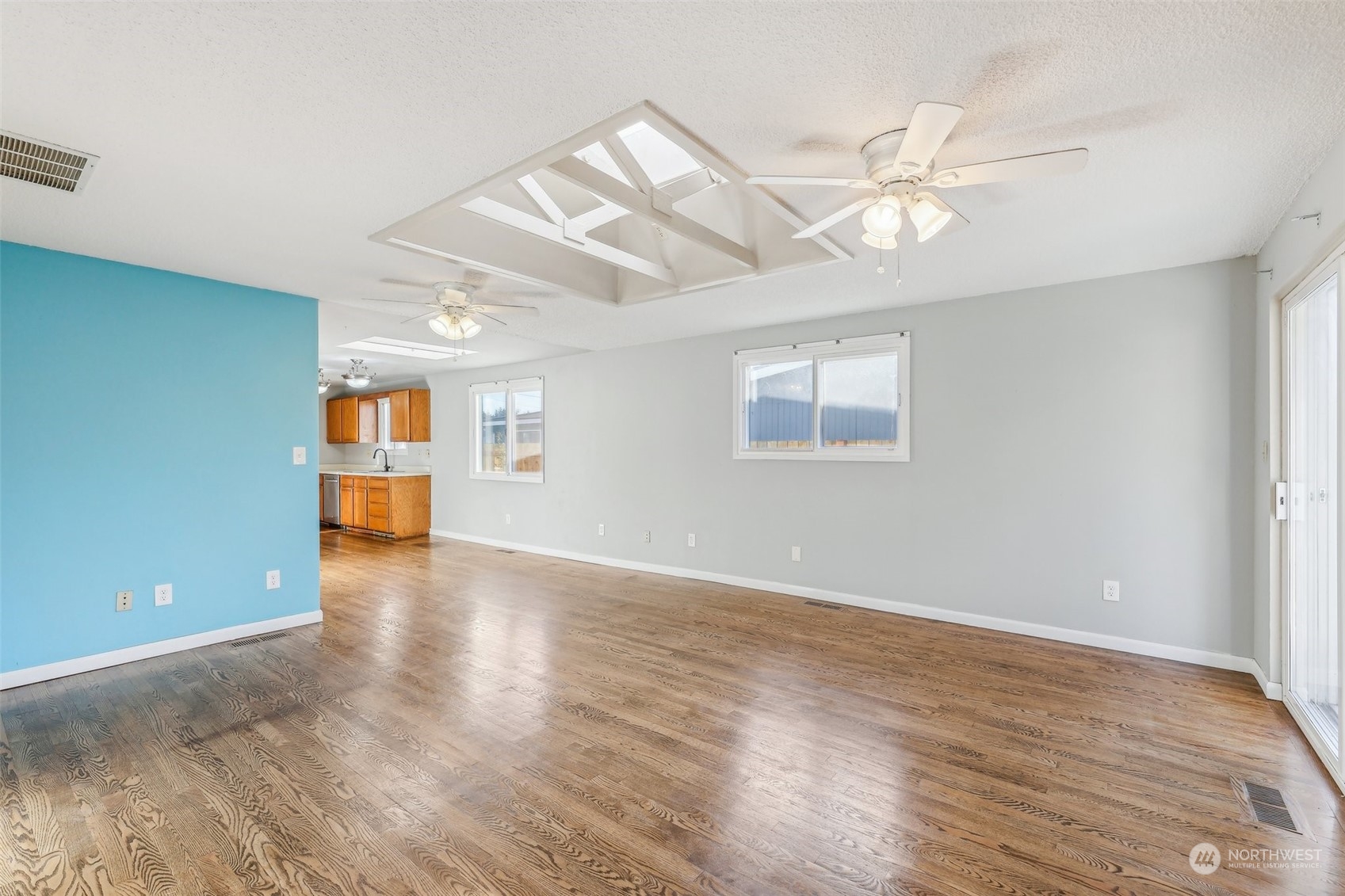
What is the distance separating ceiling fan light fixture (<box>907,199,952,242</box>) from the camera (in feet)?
6.67

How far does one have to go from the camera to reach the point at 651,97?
1.76 meters

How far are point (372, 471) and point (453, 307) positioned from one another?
20.6 feet

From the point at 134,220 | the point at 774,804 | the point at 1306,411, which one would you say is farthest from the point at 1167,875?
the point at 134,220

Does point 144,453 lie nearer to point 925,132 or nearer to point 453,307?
point 453,307

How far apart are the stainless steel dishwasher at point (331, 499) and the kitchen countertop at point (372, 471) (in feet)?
0.37

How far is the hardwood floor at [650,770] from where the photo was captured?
1.69 meters

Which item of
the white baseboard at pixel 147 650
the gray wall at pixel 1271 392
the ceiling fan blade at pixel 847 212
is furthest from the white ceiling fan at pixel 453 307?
the gray wall at pixel 1271 392

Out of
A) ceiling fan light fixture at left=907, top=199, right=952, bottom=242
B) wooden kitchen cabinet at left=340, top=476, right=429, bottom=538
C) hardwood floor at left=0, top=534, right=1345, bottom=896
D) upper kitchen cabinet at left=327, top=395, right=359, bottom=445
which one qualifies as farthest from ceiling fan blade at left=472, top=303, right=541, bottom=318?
upper kitchen cabinet at left=327, top=395, right=359, bottom=445

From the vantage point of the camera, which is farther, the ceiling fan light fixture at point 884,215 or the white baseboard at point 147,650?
the white baseboard at point 147,650

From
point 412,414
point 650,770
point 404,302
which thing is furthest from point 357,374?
point 650,770

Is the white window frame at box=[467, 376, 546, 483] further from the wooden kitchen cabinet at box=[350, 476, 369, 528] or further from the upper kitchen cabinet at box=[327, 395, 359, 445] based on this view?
the upper kitchen cabinet at box=[327, 395, 359, 445]

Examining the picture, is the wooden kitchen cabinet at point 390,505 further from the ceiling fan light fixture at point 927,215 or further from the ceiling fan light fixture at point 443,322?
the ceiling fan light fixture at point 927,215

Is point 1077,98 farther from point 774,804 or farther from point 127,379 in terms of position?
point 127,379

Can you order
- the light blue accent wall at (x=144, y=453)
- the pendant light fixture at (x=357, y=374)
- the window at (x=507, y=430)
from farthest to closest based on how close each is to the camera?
1. the pendant light fixture at (x=357, y=374)
2. the window at (x=507, y=430)
3. the light blue accent wall at (x=144, y=453)
